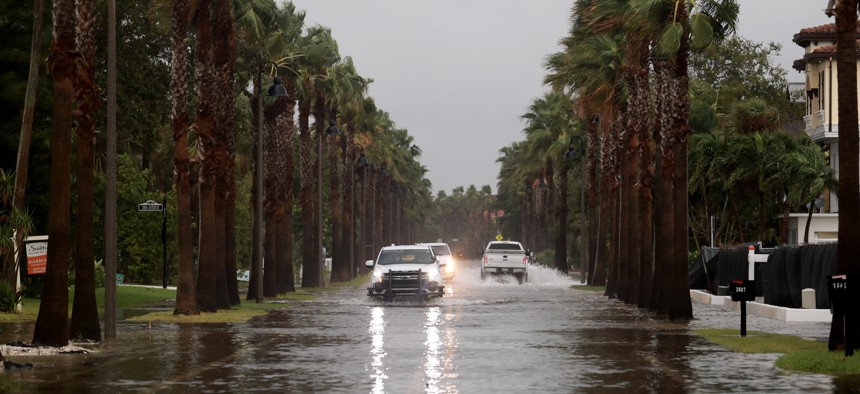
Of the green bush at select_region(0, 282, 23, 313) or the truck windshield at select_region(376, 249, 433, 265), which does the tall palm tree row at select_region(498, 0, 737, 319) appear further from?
the green bush at select_region(0, 282, 23, 313)

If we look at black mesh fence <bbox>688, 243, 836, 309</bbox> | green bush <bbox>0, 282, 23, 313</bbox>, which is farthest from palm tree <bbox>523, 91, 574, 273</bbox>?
green bush <bbox>0, 282, 23, 313</bbox>

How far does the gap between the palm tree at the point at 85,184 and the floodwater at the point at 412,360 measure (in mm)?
870

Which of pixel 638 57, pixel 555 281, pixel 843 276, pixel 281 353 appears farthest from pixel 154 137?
pixel 555 281

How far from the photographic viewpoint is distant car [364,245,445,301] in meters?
48.2

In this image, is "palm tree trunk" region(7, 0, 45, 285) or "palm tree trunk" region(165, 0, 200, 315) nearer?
"palm tree trunk" region(165, 0, 200, 315)

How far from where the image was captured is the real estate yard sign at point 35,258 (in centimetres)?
3650

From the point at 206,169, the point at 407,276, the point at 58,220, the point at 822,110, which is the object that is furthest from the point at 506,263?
the point at 58,220

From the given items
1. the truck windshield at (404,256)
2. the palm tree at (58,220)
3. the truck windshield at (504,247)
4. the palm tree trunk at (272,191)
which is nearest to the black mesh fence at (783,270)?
the truck windshield at (404,256)

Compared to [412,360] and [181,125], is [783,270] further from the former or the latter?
[412,360]

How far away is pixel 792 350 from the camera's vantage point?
2452 centimetres

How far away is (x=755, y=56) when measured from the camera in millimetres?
89000

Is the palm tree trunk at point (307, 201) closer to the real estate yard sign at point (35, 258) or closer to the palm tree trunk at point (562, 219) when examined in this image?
the real estate yard sign at point (35, 258)

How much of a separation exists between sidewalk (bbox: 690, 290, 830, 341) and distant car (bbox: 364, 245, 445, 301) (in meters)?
9.53

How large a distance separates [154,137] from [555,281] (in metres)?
39.5
